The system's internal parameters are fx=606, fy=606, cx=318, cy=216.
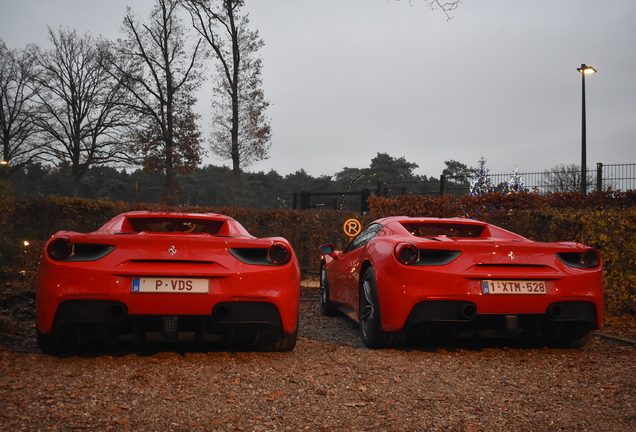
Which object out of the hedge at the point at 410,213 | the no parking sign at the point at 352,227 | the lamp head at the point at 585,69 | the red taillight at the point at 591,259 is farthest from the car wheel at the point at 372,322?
the lamp head at the point at 585,69

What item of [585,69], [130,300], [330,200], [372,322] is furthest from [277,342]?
[585,69]

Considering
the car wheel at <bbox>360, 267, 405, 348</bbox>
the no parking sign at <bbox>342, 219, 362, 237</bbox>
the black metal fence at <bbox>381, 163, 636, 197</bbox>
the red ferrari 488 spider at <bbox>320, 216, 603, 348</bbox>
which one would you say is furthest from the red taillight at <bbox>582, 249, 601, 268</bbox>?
the black metal fence at <bbox>381, 163, 636, 197</bbox>

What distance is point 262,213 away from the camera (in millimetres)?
13883

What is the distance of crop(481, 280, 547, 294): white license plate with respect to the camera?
193 inches

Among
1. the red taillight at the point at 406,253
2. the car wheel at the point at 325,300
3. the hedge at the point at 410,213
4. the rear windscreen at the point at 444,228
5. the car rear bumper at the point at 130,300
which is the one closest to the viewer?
the car rear bumper at the point at 130,300

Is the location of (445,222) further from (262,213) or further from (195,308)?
(262,213)

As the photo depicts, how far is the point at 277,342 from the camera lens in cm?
507

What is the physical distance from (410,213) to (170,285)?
1096cm

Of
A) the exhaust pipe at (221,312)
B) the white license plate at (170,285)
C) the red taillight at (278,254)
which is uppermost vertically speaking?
the red taillight at (278,254)

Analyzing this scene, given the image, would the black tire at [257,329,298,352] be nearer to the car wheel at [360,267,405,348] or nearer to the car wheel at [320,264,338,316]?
the car wheel at [360,267,405,348]

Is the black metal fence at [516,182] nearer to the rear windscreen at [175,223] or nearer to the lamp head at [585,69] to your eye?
the lamp head at [585,69]

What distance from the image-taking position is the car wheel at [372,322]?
5.27 m

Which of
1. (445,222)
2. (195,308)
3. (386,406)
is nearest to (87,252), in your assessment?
(195,308)

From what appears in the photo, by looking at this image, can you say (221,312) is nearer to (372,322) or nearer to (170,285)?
(170,285)
